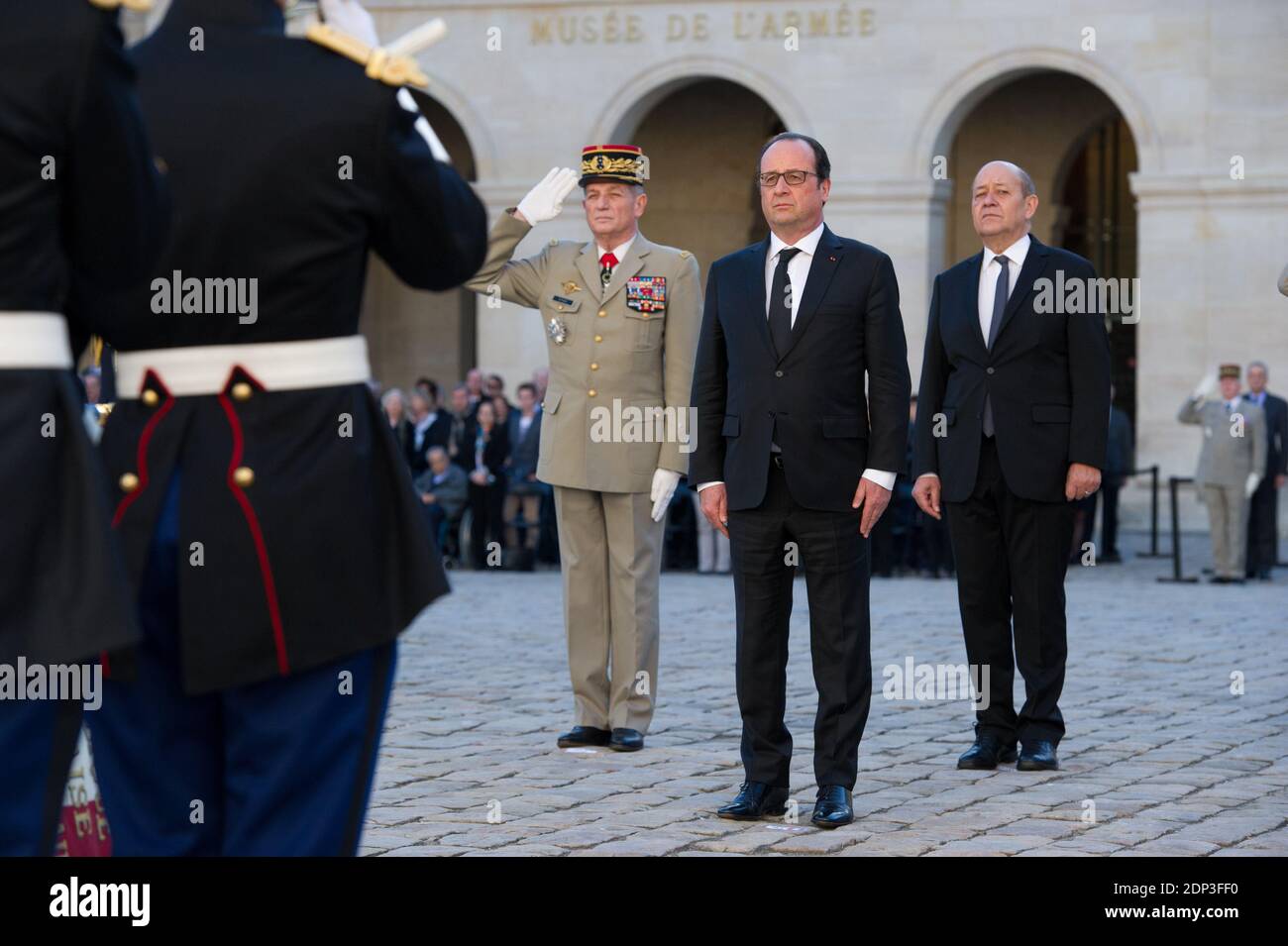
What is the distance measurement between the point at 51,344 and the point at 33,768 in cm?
66

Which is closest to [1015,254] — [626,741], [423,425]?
[626,741]

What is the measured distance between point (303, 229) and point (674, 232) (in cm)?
2561

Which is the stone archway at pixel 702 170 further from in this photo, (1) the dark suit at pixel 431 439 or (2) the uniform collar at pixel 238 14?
(2) the uniform collar at pixel 238 14

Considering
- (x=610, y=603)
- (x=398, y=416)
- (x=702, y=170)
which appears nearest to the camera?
(x=610, y=603)

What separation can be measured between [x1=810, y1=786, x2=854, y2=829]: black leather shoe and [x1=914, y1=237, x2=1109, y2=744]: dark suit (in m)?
1.40

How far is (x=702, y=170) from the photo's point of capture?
2894cm

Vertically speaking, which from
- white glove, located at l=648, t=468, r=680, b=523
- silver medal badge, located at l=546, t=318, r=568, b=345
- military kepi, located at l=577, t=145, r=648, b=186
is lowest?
white glove, located at l=648, t=468, r=680, b=523

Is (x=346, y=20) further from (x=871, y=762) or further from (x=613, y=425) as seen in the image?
(x=871, y=762)

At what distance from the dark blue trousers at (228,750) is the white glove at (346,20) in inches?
31.9

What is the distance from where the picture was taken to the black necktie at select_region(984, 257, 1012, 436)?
7887 millimetres

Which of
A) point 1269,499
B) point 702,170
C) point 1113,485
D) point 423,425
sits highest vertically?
point 702,170

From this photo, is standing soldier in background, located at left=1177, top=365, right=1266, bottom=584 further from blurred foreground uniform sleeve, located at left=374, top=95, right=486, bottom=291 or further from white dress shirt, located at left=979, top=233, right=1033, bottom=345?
blurred foreground uniform sleeve, located at left=374, top=95, right=486, bottom=291

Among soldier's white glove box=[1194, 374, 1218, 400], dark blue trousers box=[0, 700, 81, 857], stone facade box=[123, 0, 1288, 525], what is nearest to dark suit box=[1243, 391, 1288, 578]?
soldier's white glove box=[1194, 374, 1218, 400]
